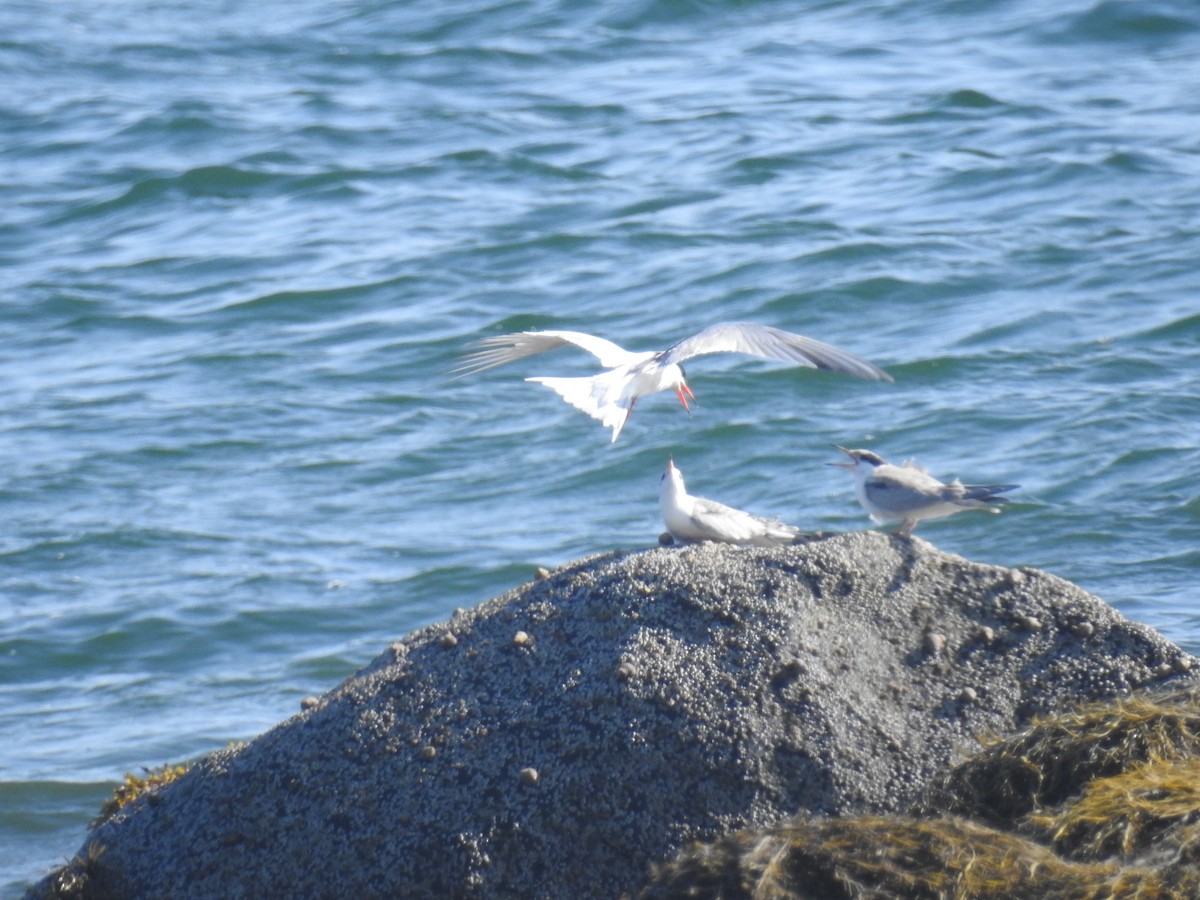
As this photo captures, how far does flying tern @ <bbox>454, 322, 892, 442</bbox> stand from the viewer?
Answer: 5715 mm

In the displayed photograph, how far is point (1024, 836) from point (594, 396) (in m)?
2.69

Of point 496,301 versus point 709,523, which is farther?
point 496,301

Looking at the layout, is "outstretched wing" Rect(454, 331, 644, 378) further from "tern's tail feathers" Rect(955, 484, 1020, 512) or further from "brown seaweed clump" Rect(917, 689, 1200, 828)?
"brown seaweed clump" Rect(917, 689, 1200, 828)

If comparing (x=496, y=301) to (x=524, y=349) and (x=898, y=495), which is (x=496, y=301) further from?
(x=898, y=495)

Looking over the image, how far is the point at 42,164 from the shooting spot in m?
18.3

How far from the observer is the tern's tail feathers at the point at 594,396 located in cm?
618

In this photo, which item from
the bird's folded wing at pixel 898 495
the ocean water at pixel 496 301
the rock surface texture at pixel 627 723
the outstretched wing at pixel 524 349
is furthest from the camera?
the ocean water at pixel 496 301

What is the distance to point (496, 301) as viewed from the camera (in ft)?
46.0

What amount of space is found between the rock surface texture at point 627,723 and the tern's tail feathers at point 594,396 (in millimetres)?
1303

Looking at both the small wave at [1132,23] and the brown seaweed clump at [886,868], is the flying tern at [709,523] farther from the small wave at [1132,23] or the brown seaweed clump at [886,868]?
the small wave at [1132,23]

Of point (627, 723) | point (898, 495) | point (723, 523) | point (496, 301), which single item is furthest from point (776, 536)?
point (496, 301)

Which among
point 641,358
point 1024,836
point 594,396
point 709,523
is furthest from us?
point 641,358

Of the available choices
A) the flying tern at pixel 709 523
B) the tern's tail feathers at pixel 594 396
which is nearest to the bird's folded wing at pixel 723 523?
the flying tern at pixel 709 523

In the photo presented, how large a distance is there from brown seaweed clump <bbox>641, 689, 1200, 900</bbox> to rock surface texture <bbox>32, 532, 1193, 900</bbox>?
15 centimetres
